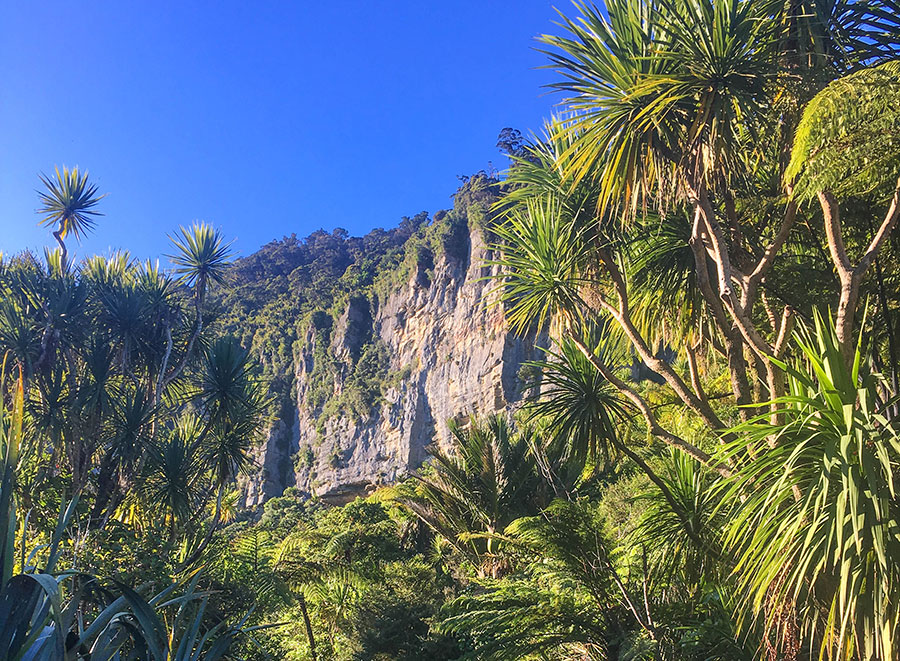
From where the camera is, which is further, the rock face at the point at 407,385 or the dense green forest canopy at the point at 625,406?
the rock face at the point at 407,385

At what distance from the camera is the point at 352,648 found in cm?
941

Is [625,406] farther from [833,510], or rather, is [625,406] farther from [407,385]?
[407,385]

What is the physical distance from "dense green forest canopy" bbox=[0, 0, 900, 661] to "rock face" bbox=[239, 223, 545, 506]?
19394mm

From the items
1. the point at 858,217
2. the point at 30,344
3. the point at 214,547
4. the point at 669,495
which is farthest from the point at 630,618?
the point at 30,344

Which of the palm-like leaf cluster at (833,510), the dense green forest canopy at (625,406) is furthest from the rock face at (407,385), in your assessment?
the palm-like leaf cluster at (833,510)

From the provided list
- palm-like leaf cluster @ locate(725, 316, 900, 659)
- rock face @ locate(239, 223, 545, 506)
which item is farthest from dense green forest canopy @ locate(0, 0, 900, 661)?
rock face @ locate(239, 223, 545, 506)

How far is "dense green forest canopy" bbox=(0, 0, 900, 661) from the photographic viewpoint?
2.75 m

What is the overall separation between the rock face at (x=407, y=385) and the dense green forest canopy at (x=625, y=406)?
63.6 feet

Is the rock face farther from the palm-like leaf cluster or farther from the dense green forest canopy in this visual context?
the palm-like leaf cluster

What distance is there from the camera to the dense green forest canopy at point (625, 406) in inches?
108

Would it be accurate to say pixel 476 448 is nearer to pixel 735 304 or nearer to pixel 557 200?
pixel 557 200

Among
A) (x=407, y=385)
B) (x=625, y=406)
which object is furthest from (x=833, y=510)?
(x=407, y=385)

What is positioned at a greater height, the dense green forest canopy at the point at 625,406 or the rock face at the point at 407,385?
the rock face at the point at 407,385

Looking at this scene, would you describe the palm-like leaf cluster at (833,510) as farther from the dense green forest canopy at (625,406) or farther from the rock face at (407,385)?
the rock face at (407,385)
